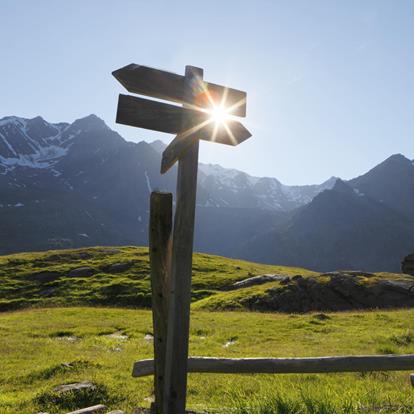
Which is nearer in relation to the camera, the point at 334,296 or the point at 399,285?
the point at 334,296

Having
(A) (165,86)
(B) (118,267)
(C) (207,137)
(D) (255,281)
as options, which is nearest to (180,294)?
(C) (207,137)

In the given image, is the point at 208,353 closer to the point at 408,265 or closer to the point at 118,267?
the point at 408,265

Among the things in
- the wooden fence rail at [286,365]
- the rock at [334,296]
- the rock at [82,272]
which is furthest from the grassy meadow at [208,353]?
the rock at [82,272]

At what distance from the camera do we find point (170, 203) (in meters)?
7.27

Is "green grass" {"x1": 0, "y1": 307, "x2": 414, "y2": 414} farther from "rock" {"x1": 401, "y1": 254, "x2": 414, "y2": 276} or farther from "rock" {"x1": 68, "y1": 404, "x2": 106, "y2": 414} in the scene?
"rock" {"x1": 401, "y1": 254, "x2": 414, "y2": 276}

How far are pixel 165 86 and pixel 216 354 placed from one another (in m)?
14.4

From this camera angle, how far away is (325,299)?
4591 cm

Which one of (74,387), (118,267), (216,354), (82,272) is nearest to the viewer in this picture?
(74,387)

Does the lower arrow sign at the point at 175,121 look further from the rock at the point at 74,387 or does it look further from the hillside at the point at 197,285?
the hillside at the point at 197,285

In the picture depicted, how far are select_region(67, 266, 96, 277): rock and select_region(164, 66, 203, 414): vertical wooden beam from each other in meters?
69.3

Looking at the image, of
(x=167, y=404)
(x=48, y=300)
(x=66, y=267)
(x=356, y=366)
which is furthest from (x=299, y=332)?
(x=66, y=267)

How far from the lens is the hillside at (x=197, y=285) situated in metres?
45.7

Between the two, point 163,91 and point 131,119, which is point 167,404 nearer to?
point 131,119

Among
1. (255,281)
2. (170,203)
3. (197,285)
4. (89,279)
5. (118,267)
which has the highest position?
(170,203)
